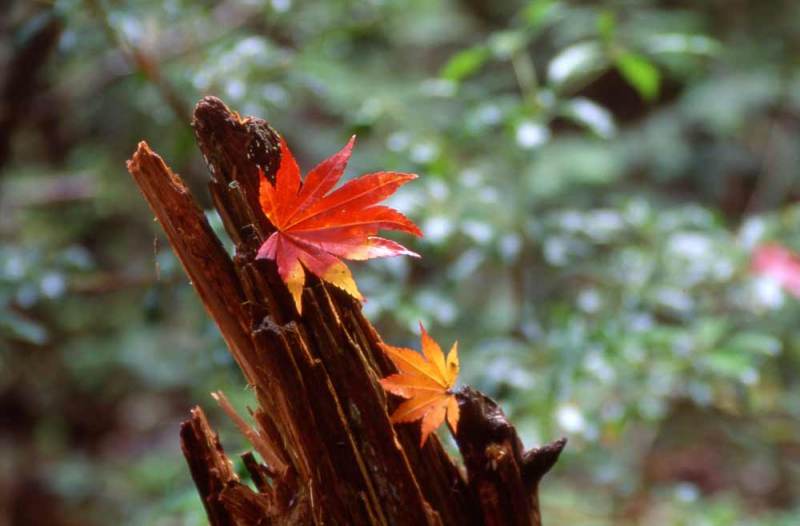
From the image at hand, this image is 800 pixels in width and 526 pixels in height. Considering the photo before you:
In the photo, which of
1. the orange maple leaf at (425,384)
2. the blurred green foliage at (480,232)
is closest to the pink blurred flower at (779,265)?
the blurred green foliage at (480,232)

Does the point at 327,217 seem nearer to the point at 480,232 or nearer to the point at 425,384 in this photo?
the point at 425,384

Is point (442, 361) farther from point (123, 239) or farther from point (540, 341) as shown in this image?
point (123, 239)

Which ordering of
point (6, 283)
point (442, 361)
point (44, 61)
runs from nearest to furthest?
point (442, 361)
point (6, 283)
point (44, 61)

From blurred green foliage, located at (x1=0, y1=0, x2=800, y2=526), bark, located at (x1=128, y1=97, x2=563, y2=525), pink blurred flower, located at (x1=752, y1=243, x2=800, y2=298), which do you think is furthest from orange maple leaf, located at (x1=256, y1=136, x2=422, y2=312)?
pink blurred flower, located at (x1=752, y1=243, x2=800, y2=298)

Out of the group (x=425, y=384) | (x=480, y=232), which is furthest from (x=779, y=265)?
(x=425, y=384)

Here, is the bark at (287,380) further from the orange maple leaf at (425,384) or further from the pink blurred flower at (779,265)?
the pink blurred flower at (779,265)

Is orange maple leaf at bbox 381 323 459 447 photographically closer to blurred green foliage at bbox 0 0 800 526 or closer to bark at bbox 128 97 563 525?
→ bark at bbox 128 97 563 525

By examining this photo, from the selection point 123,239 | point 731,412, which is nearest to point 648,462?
point 731,412
